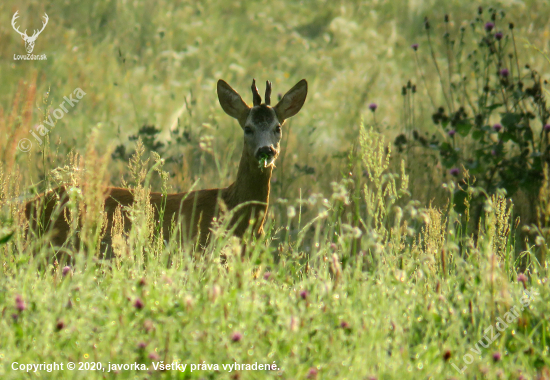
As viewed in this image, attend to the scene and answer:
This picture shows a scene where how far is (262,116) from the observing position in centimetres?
507

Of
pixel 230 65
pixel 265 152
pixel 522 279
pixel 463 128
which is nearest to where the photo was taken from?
pixel 522 279

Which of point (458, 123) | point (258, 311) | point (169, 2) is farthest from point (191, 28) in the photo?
point (258, 311)

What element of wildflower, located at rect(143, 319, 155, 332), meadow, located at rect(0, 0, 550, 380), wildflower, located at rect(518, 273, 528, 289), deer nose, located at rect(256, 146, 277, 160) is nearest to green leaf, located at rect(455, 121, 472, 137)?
meadow, located at rect(0, 0, 550, 380)

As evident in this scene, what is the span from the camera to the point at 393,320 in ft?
9.25

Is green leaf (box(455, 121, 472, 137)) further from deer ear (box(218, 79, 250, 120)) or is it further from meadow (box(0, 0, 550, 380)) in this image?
deer ear (box(218, 79, 250, 120))

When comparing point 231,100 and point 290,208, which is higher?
point 231,100

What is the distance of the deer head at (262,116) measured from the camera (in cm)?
482

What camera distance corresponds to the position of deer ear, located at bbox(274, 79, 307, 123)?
17.5 ft

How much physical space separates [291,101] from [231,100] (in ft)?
1.52

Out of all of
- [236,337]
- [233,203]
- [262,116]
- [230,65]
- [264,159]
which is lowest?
[236,337]

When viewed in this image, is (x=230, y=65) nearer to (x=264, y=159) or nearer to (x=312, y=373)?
(x=264, y=159)

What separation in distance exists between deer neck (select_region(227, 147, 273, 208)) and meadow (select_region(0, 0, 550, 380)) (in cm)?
28

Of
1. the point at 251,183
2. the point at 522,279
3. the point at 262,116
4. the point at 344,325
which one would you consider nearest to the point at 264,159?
the point at 251,183

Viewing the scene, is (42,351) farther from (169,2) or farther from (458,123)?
(169,2)
